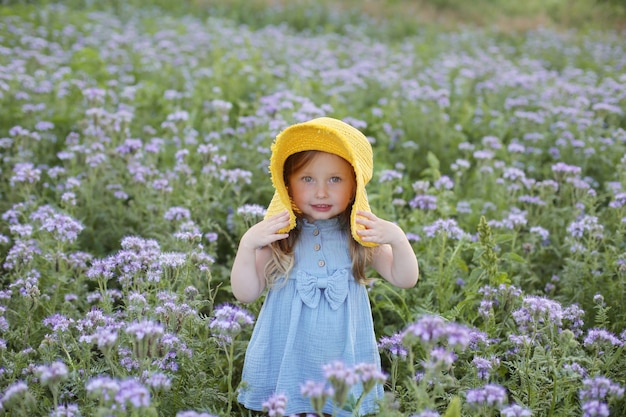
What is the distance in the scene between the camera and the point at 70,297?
386 centimetres

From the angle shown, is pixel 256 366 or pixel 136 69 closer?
pixel 256 366

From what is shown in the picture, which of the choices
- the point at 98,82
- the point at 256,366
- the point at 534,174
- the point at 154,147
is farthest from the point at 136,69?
the point at 256,366

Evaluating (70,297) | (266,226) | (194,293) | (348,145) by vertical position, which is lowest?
(70,297)

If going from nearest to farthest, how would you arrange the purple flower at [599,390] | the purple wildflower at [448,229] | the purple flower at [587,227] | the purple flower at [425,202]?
the purple flower at [599,390]
the purple wildflower at [448,229]
the purple flower at [587,227]
the purple flower at [425,202]

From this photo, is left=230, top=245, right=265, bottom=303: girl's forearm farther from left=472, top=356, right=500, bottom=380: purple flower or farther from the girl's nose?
left=472, top=356, right=500, bottom=380: purple flower

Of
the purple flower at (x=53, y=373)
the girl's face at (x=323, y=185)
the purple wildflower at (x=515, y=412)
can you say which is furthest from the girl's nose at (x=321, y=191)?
the purple flower at (x=53, y=373)

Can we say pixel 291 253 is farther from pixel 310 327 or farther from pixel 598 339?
pixel 598 339

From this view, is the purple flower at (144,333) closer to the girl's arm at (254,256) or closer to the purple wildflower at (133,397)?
the purple wildflower at (133,397)

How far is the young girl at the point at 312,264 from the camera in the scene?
9.98 ft

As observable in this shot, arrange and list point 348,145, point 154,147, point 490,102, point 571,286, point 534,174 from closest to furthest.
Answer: point 348,145, point 571,286, point 154,147, point 534,174, point 490,102

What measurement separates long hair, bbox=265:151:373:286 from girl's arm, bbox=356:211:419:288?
8 centimetres

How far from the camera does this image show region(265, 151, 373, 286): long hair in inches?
124

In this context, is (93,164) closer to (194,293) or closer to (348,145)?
(194,293)

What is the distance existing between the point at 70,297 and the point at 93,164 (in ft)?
4.88
